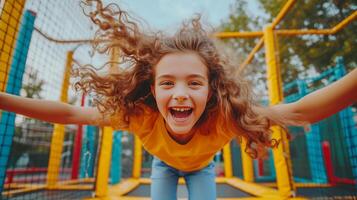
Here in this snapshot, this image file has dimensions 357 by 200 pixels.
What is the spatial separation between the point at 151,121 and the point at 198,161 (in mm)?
365

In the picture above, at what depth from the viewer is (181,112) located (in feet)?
3.86

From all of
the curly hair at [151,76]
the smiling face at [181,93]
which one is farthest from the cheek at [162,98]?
the curly hair at [151,76]

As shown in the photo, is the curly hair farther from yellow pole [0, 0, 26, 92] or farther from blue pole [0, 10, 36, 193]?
blue pole [0, 10, 36, 193]

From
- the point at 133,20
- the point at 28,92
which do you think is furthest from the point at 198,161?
the point at 28,92

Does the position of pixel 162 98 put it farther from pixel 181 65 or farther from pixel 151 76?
pixel 151 76

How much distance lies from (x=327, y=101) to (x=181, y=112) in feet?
1.93

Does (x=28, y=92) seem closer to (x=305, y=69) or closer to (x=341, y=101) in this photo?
(x=305, y=69)

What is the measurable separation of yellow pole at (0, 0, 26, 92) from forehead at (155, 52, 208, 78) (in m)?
1.15

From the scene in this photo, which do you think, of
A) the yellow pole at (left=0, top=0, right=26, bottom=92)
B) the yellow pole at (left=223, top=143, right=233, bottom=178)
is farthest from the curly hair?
the yellow pole at (left=223, top=143, right=233, bottom=178)

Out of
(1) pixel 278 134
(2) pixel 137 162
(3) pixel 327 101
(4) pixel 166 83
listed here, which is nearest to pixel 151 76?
(4) pixel 166 83

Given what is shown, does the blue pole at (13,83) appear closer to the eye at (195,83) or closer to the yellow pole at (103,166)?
the yellow pole at (103,166)

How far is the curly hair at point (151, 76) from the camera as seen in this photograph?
1.32 metres

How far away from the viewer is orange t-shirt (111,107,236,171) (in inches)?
54.9

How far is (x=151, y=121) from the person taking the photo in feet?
4.81
